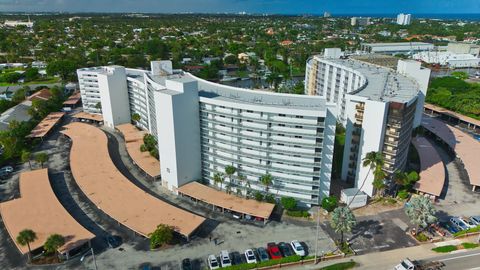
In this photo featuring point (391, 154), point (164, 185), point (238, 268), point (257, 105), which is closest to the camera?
point (238, 268)

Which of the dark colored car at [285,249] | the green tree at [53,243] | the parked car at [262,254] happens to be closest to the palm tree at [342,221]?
the dark colored car at [285,249]

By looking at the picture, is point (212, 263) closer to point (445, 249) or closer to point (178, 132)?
point (178, 132)

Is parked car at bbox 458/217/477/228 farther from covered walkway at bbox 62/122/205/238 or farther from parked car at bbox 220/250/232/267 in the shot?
covered walkway at bbox 62/122/205/238

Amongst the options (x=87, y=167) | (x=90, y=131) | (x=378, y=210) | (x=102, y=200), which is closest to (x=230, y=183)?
(x=102, y=200)

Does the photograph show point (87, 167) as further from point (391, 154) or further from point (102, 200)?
point (391, 154)

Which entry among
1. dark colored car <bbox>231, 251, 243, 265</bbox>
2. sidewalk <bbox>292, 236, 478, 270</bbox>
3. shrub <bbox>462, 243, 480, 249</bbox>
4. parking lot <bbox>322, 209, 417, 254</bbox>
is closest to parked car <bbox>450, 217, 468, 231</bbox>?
shrub <bbox>462, 243, 480, 249</bbox>

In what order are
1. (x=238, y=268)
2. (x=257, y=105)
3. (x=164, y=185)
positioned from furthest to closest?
(x=164, y=185) → (x=257, y=105) → (x=238, y=268)
